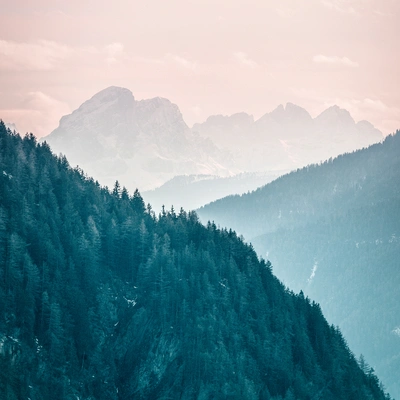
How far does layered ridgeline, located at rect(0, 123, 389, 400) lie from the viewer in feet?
427

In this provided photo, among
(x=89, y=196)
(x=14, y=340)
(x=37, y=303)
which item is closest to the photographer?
(x=14, y=340)

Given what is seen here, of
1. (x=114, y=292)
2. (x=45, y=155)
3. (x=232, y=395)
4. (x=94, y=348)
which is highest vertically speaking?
(x=45, y=155)

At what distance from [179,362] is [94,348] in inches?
624

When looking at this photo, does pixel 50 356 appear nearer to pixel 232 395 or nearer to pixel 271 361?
pixel 232 395

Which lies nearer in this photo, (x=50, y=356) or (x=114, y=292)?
(x=50, y=356)

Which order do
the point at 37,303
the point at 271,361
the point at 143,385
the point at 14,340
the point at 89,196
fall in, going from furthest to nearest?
the point at 89,196
the point at 271,361
the point at 143,385
the point at 37,303
the point at 14,340

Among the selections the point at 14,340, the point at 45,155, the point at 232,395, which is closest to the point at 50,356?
the point at 14,340

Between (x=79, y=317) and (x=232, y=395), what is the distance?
28557 mm

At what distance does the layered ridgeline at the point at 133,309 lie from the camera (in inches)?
5128

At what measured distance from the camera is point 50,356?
12738 centimetres

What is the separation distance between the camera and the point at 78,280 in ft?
473

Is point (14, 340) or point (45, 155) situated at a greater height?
point (45, 155)

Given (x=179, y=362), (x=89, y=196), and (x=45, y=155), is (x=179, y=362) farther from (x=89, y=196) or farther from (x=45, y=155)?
(x=45, y=155)

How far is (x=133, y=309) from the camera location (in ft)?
490
